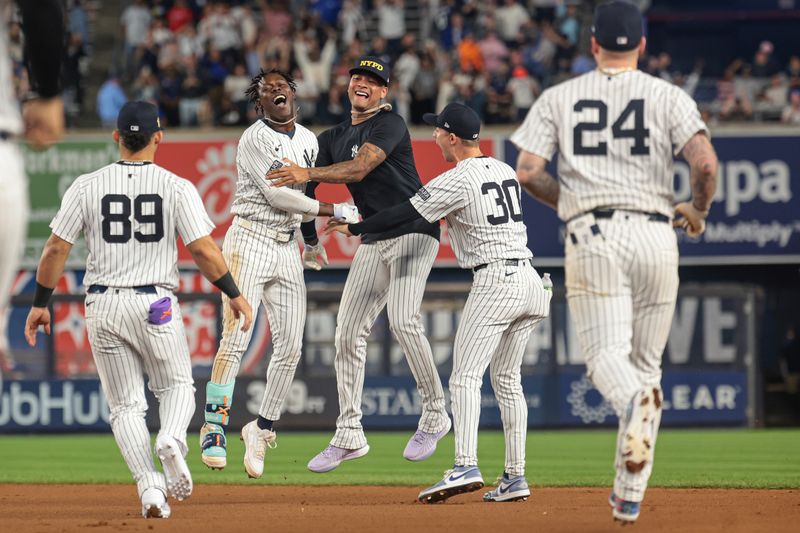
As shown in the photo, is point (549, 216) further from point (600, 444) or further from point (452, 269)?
point (600, 444)

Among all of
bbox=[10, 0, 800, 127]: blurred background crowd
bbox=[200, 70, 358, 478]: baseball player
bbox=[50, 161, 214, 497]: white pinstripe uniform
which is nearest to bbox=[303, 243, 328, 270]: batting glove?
bbox=[200, 70, 358, 478]: baseball player

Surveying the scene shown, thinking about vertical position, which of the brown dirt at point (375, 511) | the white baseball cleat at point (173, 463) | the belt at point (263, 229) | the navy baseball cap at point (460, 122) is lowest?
the brown dirt at point (375, 511)

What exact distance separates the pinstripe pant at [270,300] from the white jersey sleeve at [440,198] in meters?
1.47

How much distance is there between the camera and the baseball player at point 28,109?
179 inches

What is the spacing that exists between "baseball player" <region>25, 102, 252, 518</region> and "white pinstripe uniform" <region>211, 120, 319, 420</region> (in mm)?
1338

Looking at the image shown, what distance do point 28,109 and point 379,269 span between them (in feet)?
14.2

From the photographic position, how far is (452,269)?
1980 cm

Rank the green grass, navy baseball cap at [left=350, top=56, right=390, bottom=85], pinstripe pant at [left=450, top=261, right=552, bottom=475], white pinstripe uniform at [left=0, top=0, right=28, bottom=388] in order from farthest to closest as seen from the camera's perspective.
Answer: the green grass
navy baseball cap at [left=350, top=56, right=390, bottom=85]
pinstripe pant at [left=450, top=261, right=552, bottom=475]
white pinstripe uniform at [left=0, top=0, right=28, bottom=388]

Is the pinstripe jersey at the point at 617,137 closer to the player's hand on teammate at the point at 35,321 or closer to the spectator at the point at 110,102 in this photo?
the player's hand on teammate at the point at 35,321

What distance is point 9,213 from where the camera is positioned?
464 cm

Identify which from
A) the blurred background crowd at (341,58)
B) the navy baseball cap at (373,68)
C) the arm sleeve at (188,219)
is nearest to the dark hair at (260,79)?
the navy baseball cap at (373,68)

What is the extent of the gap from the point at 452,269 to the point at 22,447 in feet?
24.3

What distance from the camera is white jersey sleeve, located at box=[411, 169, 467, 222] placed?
7.84 metres

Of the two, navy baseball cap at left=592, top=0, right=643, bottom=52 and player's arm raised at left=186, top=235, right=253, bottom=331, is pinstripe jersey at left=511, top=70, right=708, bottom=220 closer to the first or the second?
navy baseball cap at left=592, top=0, right=643, bottom=52
